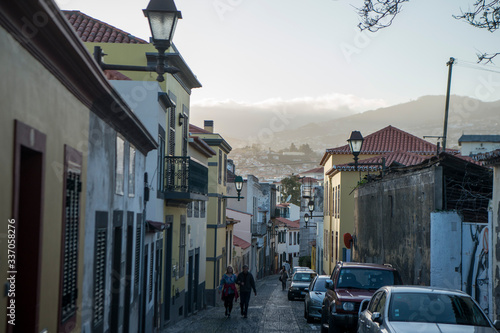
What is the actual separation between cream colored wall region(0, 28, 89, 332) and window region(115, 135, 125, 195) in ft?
8.57

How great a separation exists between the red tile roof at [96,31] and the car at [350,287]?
9575 mm

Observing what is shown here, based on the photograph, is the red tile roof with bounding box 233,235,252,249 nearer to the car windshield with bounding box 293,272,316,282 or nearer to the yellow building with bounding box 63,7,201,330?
the car windshield with bounding box 293,272,316,282

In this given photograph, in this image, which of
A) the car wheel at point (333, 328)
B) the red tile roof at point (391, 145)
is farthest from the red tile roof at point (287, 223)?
the car wheel at point (333, 328)

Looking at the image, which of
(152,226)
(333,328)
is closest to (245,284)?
(152,226)

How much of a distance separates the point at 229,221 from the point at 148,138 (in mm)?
28602

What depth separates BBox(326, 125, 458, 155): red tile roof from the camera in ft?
148

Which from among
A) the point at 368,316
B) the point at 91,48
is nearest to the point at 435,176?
the point at 368,316

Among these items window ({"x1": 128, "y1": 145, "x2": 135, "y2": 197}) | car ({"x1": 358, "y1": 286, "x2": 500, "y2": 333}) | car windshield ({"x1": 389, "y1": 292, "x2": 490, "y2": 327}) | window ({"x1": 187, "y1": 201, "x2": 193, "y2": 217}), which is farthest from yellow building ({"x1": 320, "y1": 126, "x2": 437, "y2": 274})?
car windshield ({"x1": 389, "y1": 292, "x2": 490, "y2": 327})

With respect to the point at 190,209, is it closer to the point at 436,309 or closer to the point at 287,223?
the point at 436,309

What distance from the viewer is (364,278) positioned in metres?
15.9

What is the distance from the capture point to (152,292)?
722 inches

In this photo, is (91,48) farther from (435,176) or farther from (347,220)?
(347,220)

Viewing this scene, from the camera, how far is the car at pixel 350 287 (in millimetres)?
14477

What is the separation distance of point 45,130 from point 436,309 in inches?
245
